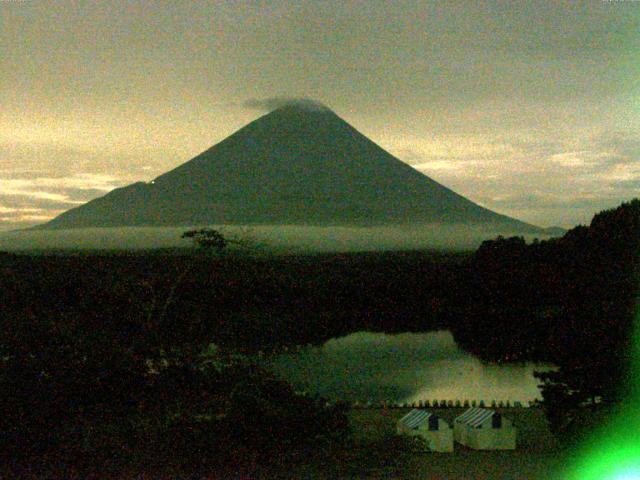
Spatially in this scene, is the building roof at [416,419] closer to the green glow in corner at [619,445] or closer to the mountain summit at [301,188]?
the green glow in corner at [619,445]

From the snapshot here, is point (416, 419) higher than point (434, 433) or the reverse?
higher

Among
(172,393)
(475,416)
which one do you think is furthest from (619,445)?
(172,393)

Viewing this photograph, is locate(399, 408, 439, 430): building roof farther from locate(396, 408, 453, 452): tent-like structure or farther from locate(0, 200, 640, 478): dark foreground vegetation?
locate(0, 200, 640, 478): dark foreground vegetation

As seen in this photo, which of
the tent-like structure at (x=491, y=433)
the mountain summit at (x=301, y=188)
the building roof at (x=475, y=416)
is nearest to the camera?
the tent-like structure at (x=491, y=433)

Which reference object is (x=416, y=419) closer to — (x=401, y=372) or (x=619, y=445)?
(x=619, y=445)

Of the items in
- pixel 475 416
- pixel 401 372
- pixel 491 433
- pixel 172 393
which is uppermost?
pixel 172 393

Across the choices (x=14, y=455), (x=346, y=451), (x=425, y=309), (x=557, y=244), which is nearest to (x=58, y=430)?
(x=14, y=455)

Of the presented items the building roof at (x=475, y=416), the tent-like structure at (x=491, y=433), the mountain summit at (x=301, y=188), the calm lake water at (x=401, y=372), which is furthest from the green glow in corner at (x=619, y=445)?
the mountain summit at (x=301, y=188)
